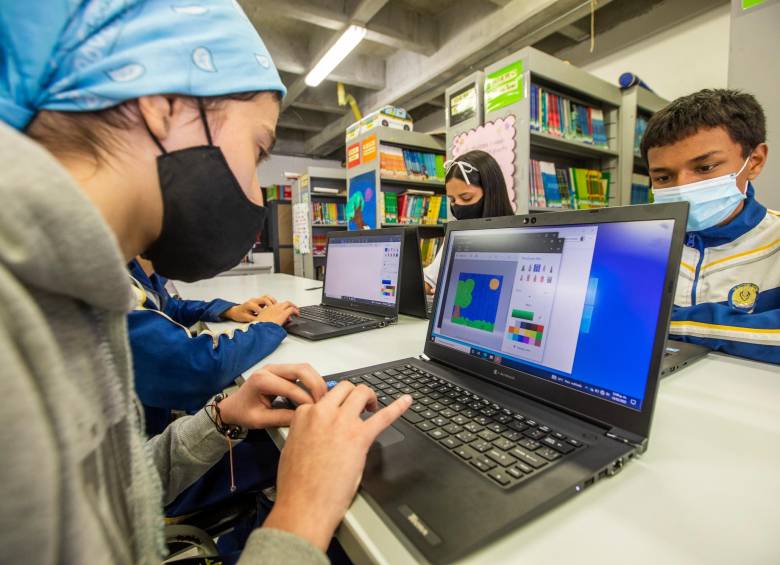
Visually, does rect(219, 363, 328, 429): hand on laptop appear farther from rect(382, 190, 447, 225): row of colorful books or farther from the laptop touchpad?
rect(382, 190, 447, 225): row of colorful books

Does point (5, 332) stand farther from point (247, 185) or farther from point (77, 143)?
point (247, 185)

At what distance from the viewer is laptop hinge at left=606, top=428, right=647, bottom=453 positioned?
42cm

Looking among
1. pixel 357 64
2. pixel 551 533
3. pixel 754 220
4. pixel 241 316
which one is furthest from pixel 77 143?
pixel 357 64

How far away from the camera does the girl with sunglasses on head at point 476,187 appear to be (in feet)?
5.94

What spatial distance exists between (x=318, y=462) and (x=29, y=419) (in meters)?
0.23

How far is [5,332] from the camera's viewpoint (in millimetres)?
229

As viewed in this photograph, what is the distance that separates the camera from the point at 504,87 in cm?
226

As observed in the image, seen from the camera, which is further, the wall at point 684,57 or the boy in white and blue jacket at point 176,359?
the wall at point 684,57

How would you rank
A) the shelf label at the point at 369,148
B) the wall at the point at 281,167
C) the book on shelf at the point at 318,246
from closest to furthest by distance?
1. the shelf label at the point at 369,148
2. the book on shelf at the point at 318,246
3. the wall at the point at 281,167

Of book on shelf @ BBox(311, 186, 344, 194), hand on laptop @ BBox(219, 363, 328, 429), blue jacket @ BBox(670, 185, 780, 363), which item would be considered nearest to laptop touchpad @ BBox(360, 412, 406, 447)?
hand on laptop @ BBox(219, 363, 328, 429)

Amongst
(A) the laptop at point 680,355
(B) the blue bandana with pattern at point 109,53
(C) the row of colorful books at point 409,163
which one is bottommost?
(A) the laptop at point 680,355

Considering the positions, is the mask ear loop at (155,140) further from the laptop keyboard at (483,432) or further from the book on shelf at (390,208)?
the book on shelf at (390,208)

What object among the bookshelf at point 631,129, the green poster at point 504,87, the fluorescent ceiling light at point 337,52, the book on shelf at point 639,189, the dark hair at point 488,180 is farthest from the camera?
the fluorescent ceiling light at point 337,52

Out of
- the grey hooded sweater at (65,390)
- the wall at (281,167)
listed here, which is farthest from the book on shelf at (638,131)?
the wall at (281,167)
